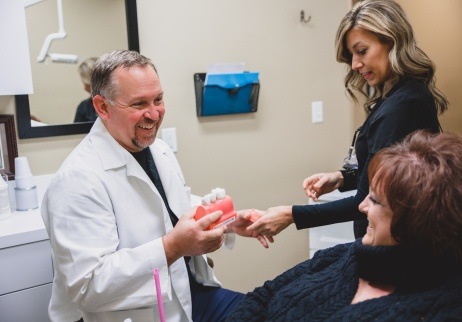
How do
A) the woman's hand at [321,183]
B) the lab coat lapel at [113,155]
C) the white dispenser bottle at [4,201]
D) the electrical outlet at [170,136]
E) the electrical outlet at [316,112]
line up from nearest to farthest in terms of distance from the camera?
the lab coat lapel at [113,155]
the white dispenser bottle at [4,201]
the woman's hand at [321,183]
the electrical outlet at [170,136]
the electrical outlet at [316,112]

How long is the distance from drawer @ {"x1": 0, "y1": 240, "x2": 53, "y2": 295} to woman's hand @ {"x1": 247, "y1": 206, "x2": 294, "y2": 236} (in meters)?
0.70

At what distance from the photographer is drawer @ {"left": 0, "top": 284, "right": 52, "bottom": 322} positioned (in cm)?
154

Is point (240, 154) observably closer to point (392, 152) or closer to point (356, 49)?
point (356, 49)

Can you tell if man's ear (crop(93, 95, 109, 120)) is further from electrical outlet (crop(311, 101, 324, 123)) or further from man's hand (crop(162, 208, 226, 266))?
electrical outlet (crop(311, 101, 324, 123))

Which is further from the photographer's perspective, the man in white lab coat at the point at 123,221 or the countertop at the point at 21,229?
the countertop at the point at 21,229

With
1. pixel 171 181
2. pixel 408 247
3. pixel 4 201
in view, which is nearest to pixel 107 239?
pixel 171 181

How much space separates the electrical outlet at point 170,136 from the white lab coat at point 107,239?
0.80 m

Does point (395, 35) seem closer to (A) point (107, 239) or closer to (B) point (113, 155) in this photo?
(B) point (113, 155)

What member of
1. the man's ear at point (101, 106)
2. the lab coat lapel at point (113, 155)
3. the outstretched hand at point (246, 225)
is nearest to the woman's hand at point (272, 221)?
the outstretched hand at point (246, 225)

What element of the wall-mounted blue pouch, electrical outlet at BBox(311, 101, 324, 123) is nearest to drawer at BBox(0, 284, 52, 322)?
the wall-mounted blue pouch

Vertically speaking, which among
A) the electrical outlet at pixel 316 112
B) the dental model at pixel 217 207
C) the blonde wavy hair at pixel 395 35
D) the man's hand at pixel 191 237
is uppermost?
the blonde wavy hair at pixel 395 35

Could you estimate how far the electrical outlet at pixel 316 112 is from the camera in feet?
8.96

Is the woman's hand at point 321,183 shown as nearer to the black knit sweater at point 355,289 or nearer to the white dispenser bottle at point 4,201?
the black knit sweater at point 355,289

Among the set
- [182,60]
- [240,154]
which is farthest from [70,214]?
[240,154]
